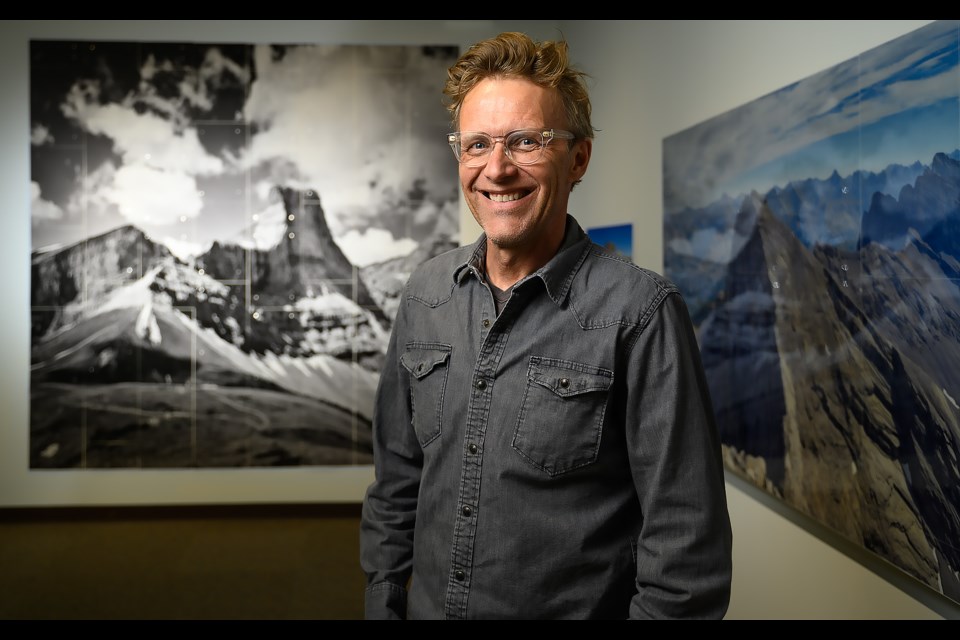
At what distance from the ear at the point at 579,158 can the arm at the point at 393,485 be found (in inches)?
16.0

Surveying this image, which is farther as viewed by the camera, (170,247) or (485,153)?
(170,247)

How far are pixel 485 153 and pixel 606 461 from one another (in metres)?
0.51

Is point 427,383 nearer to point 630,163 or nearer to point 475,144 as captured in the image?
point 475,144

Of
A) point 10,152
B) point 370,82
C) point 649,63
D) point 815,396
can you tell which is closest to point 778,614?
point 815,396

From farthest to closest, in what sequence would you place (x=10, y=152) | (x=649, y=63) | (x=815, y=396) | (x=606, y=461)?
(x=10, y=152)
(x=649, y=63)
(x=815, y=396)
(x=606, y=461)

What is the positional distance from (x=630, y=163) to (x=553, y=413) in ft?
9.48

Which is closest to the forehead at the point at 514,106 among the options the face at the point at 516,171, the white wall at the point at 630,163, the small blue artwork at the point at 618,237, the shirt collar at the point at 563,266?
the face at the point at 516,171

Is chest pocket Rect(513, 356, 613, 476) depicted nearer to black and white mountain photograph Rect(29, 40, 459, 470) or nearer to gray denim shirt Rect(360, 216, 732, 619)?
gray denim shirt Rect(360, 216, 732, 619)

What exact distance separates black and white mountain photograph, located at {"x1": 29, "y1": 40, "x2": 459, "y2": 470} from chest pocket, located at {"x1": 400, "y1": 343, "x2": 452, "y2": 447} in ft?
12.7

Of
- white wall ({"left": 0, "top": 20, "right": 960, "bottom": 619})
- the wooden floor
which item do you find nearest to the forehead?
white wall ({"left": 0, "top": 20, "right": 960, "bottom": 619})

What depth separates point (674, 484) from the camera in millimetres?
1145

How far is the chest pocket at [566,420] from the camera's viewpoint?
3.96ft

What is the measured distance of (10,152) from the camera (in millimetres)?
5125
